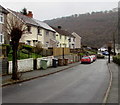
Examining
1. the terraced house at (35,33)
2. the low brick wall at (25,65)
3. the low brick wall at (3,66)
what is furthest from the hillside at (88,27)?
the low brick wall at (3,66)

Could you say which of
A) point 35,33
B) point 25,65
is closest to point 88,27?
point 35,33

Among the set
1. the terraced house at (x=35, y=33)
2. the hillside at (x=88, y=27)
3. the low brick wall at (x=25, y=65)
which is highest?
the hillside at (x=88, y=27)

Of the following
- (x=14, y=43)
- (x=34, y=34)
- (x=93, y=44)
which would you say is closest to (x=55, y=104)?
(x=14, y=43)

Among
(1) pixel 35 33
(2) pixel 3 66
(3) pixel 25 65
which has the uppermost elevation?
(1) pixel 35 33

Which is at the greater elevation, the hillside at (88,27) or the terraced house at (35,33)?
the hillside at (88,27)

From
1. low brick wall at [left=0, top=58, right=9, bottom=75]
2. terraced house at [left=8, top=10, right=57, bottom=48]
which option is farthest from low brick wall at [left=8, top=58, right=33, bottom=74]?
terraced house at [left=8, top=10, right=57, bottom=48]

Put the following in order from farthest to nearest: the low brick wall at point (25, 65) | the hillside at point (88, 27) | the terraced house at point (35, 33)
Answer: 1. the hillside at point (88, 27)
2. the terraced house at point (35, 33)
3. the low brick wall at point (25, 65)

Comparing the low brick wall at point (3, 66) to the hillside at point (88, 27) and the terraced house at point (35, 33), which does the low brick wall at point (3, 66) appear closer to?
the terraced house at point (35, 33)

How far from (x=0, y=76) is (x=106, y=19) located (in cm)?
Answer: 7101

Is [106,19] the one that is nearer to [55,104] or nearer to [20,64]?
[20,64]

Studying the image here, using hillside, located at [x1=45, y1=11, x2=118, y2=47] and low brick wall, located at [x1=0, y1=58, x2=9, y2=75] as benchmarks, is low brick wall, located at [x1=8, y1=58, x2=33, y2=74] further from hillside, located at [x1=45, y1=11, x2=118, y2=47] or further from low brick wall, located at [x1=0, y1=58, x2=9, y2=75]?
hillside, located at [x1=45, y1=11, x2=118, y2=47]

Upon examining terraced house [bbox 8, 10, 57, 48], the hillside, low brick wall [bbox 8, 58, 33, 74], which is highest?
the hillside

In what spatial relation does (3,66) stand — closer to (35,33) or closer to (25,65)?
(25,65)

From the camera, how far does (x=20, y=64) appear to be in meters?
18.5
